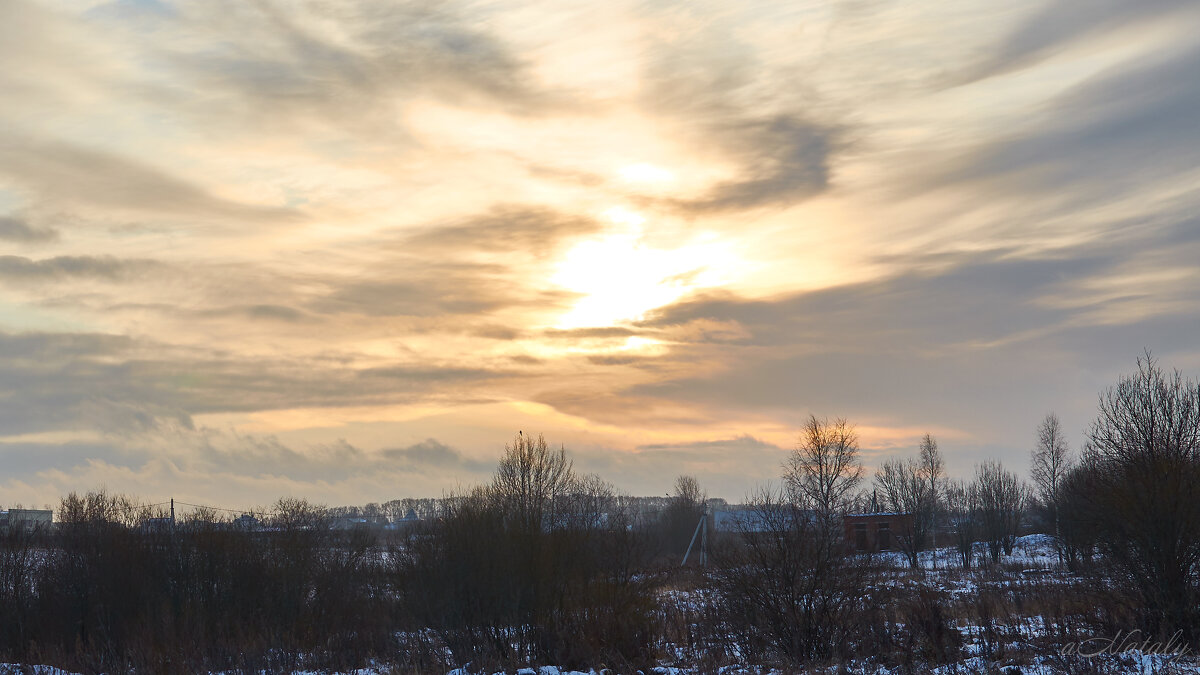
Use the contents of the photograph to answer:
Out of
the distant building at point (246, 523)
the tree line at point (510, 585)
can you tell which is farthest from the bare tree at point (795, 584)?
the distant building at point (246, 523)

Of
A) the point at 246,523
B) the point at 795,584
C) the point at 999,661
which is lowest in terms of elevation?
the point at 999,661

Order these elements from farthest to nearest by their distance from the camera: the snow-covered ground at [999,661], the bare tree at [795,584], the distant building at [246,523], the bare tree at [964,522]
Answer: the bare tree at [964,522] < the distant building at [246,523] < the bare tree at [795,584] < the snow-covered ground at [999,661]

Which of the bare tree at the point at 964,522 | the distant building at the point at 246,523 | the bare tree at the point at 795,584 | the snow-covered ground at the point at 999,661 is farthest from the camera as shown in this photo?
the bare tree at the point at 964,522

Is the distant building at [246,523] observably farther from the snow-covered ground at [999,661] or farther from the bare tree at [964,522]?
the bare tree at [964,522]

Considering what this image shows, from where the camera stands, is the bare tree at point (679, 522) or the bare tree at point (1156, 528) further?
the bare tree at point (679, 522)

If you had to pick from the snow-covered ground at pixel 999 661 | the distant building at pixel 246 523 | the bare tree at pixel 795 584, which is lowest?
the snow-covered ground at pixel 999 661

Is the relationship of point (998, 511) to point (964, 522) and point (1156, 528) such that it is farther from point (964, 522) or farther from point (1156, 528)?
point (1156, 528)

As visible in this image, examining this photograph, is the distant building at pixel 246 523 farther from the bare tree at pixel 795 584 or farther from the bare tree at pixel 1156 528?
the bare tree at pixel 1156 528

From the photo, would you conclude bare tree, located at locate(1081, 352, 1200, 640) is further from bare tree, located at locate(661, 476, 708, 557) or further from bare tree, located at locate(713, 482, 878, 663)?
bare tree, located at locate(661, 476, 708, 557)

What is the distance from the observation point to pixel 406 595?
85.9 feet

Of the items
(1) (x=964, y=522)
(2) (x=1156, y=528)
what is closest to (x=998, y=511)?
(1) (x=964, y=522)

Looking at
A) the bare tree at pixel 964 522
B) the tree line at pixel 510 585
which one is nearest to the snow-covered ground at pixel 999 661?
the tree line at pixel 510 585

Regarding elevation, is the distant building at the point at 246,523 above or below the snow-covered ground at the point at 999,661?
above

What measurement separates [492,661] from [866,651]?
9.10 m
